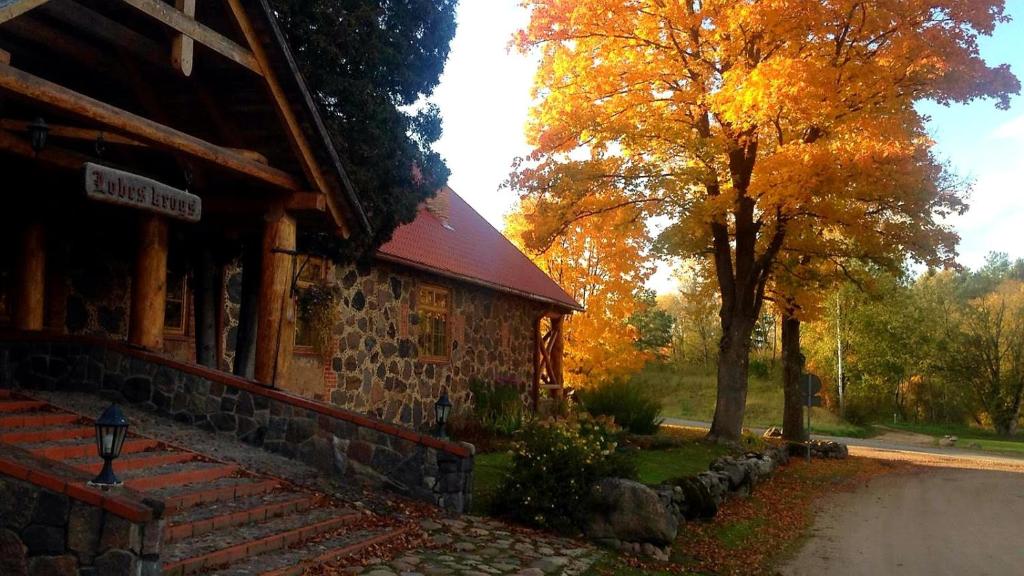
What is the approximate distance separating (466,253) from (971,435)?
103 feet

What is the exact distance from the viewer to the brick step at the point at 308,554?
19.2ft

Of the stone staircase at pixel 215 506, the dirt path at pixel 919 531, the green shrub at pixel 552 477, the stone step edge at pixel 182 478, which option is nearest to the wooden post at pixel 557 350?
the dirt path at pixel 919 531

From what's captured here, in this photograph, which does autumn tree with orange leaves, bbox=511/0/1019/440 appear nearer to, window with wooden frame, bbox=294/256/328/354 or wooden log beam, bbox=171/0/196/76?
window with wooden frame, bbox=294/256/328/354

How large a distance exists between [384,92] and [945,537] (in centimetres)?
1008

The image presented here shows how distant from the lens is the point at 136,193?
293 inches

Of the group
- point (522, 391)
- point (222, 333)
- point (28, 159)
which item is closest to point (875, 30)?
point (522, 391)

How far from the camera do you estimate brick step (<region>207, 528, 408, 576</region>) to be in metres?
5.85

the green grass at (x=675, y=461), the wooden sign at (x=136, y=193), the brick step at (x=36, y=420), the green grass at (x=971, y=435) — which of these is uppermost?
the wooden sign at (x=136, y=193)

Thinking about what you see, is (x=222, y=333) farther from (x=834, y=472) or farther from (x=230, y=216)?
(x=834, y=472)

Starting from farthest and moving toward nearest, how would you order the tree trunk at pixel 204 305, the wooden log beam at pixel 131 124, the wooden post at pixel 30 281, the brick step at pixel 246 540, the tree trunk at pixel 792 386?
the tree trunk at pixel 792 386 → the tree trunk at pixel 204 305 → the wooden post at pixel 30 281 → the wooden log beam at pixel 131 124 → the brick step at pixel 246 540

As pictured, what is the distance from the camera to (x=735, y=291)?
1986 cm

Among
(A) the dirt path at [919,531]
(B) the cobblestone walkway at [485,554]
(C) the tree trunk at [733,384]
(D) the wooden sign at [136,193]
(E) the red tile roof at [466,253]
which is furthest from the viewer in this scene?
(C) the tree trunk at [733,384]

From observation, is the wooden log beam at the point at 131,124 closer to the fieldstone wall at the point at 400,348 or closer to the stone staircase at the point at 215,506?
the stone staircase at the point at 215,506

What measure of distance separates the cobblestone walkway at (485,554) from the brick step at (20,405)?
3916mm
